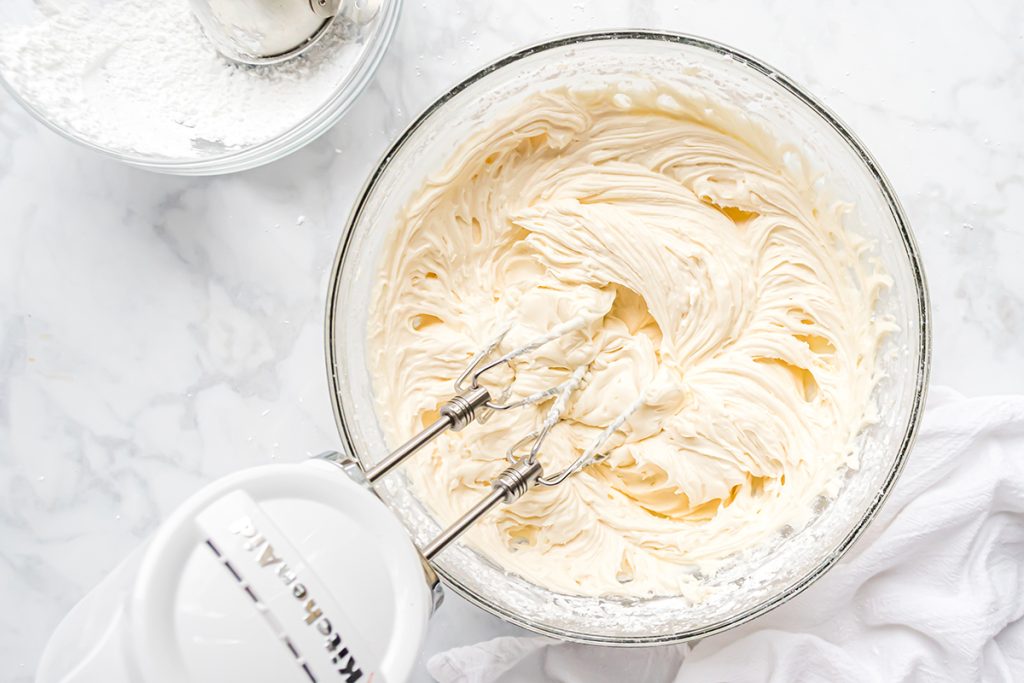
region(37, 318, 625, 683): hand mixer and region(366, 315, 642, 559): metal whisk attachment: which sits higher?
region(366, 315, 642, 559): metal whisk attachment

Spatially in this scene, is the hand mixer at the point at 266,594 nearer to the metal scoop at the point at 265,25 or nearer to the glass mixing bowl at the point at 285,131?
the glass mixing bowl at the point at 285,131

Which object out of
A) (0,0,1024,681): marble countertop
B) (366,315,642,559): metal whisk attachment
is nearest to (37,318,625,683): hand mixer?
(366,315,642,559): metal whisk attachment

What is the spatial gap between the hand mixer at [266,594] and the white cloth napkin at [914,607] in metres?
0.47

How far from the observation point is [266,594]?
65 cm

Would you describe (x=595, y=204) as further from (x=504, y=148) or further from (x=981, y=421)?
(x=981, y=421)

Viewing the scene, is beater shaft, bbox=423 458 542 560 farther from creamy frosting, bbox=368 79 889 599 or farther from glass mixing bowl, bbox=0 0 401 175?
glass mixing bowl, bbox=0 0 401 175

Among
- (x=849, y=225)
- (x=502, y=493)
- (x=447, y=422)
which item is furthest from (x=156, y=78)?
(x=849, y=225)

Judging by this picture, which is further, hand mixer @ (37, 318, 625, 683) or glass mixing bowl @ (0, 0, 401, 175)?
glass mixing bowl @ (0, 0, 401, 175)

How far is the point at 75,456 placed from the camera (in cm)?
125

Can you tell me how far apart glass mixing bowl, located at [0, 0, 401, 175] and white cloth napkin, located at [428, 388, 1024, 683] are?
77cm

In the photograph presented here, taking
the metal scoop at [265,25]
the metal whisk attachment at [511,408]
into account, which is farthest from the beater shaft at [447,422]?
the metal scoop at [265,25]

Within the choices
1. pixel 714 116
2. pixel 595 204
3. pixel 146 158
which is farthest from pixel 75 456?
pixel 714 116

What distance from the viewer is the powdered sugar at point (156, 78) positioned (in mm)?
1231

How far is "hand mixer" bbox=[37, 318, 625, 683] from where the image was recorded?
65 centimetres
